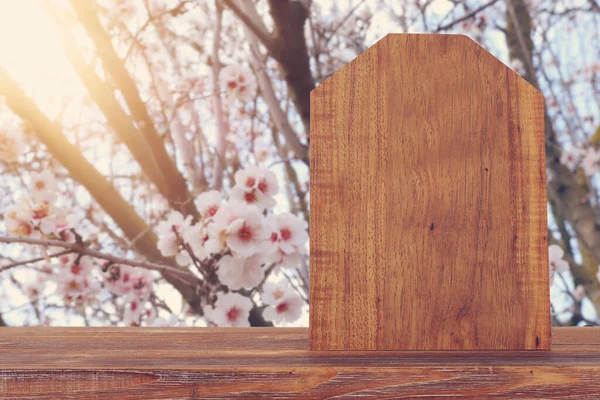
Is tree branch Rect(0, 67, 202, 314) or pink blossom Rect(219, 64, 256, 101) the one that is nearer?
tree branch Rect(0, 67, 202, 314)

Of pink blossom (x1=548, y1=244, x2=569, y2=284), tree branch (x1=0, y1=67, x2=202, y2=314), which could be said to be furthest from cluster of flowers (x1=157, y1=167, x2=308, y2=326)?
pink blossom (x1=548, y1=244, x2=569, y2=284)

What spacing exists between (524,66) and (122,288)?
169 centimetres

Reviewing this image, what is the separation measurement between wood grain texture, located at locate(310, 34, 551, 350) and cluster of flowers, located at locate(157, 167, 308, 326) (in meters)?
0.50

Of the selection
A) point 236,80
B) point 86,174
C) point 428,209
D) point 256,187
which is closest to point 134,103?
point 86,174

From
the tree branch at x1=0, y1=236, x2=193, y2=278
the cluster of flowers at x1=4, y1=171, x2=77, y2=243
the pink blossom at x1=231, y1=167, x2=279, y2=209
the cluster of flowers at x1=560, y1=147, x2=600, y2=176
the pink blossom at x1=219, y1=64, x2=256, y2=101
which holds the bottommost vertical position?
the tree branch at x1=0, y1=236, x2=193, y2=278

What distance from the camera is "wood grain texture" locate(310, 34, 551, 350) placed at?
510 mm

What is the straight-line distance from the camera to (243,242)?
1.01 metres

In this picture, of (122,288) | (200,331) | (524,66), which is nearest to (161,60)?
(122,288)

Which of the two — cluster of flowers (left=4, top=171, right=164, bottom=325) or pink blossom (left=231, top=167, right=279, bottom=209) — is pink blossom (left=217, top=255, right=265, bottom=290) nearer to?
pink blossom (left=231, top=167, right=279, bottom=209)

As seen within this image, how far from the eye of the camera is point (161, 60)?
253 cm

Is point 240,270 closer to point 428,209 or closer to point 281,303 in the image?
point 281,303

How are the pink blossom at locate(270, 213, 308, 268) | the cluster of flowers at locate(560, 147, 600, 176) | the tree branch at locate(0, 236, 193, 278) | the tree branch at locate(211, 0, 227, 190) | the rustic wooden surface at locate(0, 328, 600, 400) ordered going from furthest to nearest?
the cluster of flowers at locate(560, 147, 600, 176)
the tree branch at locate(211, 0, 227, 190)
the pink blossom at locate(270, 213, 308, 268)
the tree branch at locate(0, 236, 193, 278)
the rustic wooden surface at locate(0, 328, 600, 400)

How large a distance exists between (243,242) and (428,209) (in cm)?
55

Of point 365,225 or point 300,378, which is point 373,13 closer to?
point 365,225
